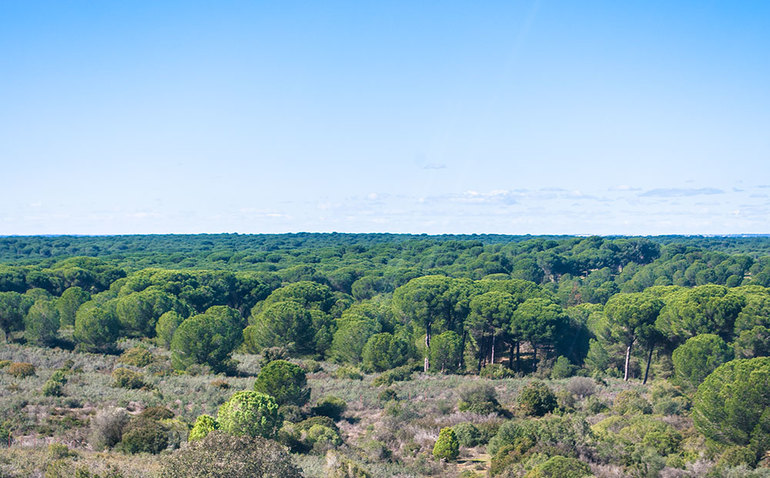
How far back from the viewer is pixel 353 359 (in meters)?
39.3

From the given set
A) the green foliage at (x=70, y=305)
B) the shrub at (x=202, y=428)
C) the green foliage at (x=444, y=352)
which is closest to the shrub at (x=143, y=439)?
the shrub at (x=202, y=428)

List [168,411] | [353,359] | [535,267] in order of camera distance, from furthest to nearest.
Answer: [535,267]
[353,359]
[168,411]

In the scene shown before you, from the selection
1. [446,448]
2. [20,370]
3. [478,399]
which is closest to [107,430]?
[446,448]

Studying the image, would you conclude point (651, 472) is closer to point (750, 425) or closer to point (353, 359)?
point (750, 425)

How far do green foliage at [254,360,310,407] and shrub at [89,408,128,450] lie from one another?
697 centimetres

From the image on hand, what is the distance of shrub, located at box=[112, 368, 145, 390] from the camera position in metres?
28.7

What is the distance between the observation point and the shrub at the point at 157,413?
22.3 meters

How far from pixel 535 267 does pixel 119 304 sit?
6316cm

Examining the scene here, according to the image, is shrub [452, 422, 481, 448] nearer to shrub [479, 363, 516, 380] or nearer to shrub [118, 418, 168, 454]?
shrub [118, 418, 168, 454]

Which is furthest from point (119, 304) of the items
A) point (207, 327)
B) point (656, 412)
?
point (656, 412)

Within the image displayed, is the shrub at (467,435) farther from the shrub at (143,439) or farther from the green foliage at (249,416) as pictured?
the shrub at (143,439)

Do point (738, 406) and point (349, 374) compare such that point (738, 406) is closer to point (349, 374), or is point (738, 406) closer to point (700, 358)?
point (700, 358)

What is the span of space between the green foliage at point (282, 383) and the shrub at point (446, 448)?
26.1ft

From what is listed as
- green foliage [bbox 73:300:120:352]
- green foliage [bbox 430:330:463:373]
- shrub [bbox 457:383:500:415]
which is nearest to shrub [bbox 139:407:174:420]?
shrub [bbox 457:383:500:415]
